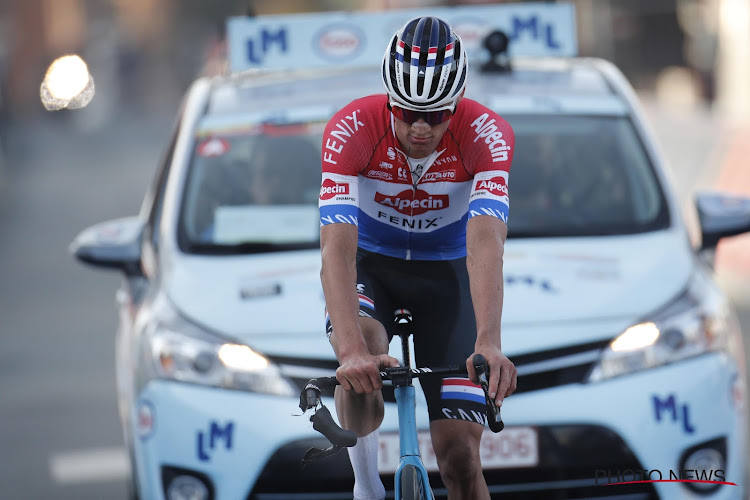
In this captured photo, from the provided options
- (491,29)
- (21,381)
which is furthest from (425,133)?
(21,381)

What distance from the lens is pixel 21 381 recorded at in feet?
28.5

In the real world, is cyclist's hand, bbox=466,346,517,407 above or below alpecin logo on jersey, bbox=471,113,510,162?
below

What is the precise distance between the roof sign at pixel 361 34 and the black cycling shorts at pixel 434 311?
2.49 meters

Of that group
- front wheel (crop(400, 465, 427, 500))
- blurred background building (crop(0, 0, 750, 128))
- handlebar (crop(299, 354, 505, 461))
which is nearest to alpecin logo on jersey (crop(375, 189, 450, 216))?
handlebar (crop(299, 354, 505, 461))

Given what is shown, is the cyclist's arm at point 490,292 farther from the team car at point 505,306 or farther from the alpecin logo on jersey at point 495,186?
the team car at point 505,306

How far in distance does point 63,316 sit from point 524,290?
6.78 metres

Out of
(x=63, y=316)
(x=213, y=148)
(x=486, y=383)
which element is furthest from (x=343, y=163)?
(x=63, y=316)

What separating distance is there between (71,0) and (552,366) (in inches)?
1849

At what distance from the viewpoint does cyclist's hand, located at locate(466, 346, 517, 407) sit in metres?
3.31

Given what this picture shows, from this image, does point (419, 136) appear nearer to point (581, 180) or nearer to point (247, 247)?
point (247, 247)

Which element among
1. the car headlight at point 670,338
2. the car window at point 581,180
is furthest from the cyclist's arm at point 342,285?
the car window at point 581,180

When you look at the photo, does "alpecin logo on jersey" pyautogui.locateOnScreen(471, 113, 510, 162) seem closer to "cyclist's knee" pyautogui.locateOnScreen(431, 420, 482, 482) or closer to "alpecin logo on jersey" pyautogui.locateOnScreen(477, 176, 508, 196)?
"alpecin logo on jersey" pyautogui.locateOnScreen(477, 176, 508, 196)

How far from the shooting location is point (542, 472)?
14.8 ft

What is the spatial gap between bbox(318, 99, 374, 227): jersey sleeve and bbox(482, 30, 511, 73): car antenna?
8.08 feet
